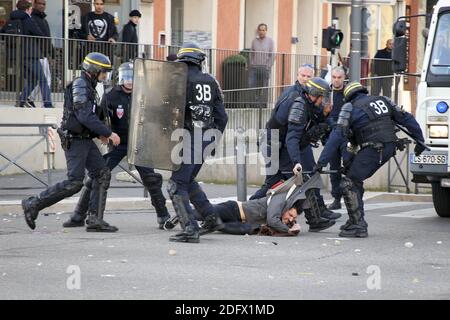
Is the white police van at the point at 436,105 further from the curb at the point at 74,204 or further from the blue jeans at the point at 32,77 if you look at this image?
the blue jeans at the point at 32,77

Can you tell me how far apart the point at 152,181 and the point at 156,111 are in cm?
114

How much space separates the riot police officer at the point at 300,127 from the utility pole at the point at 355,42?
581cm

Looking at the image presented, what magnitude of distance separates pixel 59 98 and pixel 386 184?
5.43 metres

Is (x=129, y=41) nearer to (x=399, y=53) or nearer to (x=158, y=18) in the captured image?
(x=158, y=18)

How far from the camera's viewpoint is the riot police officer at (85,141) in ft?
42.3

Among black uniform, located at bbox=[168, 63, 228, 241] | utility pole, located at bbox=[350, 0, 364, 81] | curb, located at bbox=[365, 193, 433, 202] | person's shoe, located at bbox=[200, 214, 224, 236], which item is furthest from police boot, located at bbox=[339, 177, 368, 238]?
utility pole, located at bbox=[350, 0, 364, 81]

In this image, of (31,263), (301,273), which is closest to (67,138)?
(31,263)

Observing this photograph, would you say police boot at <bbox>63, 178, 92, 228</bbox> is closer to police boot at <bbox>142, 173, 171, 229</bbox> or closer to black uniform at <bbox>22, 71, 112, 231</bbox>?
black uniform at <bbox>22, 71, 112, 231</bbox>

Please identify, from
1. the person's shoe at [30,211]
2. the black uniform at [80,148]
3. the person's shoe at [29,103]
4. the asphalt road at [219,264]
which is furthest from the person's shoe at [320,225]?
the person's shoe at [29,103]

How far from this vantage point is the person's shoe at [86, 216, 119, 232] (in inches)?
522

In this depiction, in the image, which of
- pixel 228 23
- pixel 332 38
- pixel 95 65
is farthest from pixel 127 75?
pixel 228 23

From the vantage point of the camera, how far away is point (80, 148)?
42.9 ft

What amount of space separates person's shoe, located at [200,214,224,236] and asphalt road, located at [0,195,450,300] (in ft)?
0.42
